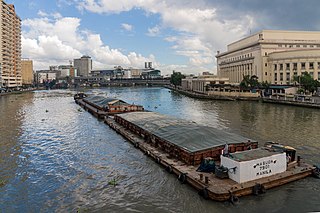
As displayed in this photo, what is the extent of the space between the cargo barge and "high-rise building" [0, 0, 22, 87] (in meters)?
115

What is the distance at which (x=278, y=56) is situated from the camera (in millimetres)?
90812

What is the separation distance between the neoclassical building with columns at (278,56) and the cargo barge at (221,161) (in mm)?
72175

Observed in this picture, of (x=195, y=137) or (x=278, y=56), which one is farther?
(x=278, y=56)

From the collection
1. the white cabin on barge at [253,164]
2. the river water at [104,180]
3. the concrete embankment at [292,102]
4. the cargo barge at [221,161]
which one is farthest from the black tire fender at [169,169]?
the concrete embankment at [292,102]

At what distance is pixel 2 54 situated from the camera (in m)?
119

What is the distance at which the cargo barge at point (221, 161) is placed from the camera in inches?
542

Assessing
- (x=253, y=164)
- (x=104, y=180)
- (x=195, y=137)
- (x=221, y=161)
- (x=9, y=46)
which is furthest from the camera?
(x=9, y=46)

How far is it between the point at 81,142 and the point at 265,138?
17.1 metres

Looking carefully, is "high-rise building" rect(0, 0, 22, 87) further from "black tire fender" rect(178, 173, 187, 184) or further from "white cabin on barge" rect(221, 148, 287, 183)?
"white cabin on barge" rect(221, 148, 287, 183)

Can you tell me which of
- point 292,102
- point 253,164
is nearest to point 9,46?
point 292,102

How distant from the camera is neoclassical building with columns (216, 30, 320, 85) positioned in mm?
82438

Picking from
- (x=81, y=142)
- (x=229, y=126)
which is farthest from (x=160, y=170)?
(x=229, y=126)

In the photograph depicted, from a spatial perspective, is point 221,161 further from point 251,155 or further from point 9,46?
point 9,46

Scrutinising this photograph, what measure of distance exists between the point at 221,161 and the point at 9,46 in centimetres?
13573
